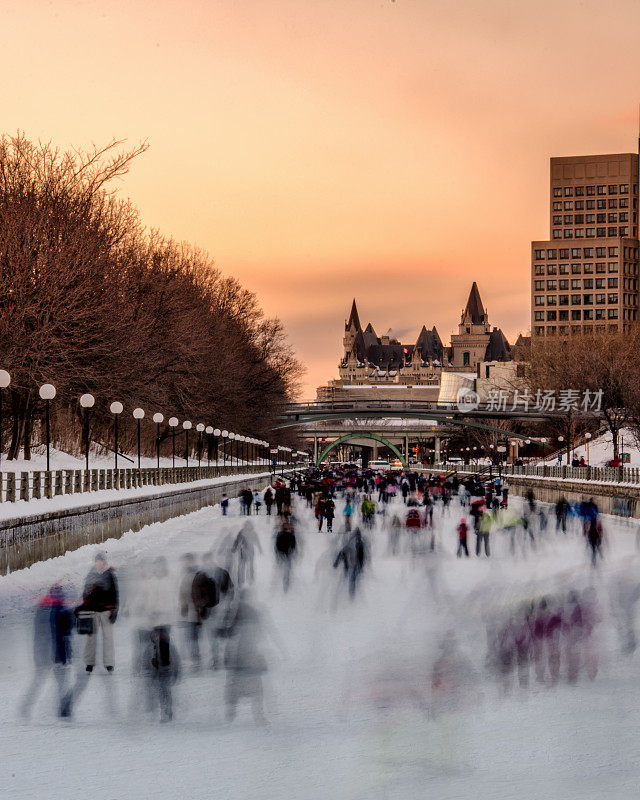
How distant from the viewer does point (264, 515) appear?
1928 inches

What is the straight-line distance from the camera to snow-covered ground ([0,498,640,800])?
905 cm

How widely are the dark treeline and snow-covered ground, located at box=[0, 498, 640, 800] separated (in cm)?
2123

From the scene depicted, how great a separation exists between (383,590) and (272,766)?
1233cm

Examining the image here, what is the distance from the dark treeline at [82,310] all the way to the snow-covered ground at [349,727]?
69.7 ft

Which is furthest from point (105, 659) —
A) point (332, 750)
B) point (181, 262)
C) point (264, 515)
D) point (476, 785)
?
point (181, 262)

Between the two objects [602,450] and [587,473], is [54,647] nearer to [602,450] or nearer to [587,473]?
[587,473]

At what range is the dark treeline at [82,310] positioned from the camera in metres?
38.0

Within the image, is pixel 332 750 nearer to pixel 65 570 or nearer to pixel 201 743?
pixel 201 743

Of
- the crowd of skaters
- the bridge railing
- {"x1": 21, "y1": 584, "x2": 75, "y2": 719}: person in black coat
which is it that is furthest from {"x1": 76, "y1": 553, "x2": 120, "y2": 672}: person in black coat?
the bridge railing

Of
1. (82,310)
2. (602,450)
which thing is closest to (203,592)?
(82,310)

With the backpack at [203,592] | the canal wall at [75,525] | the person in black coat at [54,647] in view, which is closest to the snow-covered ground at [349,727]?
the person in black coat at [54,647]

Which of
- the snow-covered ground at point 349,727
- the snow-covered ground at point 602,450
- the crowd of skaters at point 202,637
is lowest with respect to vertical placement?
the snow-covered ground at point 349,727

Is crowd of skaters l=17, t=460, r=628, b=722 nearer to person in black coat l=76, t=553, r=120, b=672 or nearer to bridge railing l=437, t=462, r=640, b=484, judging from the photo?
person in black coat l=76, t=553, r=120, b=672

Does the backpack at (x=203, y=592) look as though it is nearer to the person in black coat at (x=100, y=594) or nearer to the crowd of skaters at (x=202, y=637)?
the crowd of skaters at (x=202, y=637)
